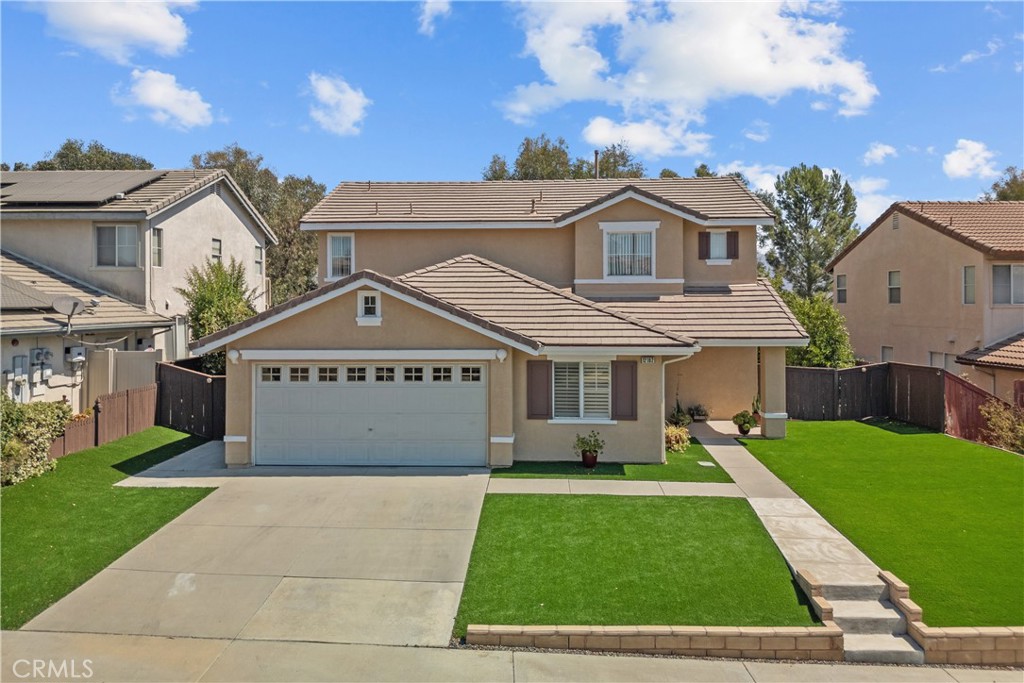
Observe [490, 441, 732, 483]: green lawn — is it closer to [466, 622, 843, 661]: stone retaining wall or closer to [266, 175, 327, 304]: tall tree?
[466, 622, 843, 661]: stone retaining wall

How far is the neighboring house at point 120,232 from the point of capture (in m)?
20.2

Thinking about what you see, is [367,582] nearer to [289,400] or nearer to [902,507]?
[289,400]

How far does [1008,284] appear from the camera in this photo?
19.9 m

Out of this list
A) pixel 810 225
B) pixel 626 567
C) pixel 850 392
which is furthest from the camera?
pixel 810 225

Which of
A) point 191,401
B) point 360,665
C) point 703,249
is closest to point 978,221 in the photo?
point 703,249

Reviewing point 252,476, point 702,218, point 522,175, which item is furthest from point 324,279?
point 522,175

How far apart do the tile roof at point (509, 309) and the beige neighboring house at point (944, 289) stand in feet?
39.6

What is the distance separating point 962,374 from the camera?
20328mm

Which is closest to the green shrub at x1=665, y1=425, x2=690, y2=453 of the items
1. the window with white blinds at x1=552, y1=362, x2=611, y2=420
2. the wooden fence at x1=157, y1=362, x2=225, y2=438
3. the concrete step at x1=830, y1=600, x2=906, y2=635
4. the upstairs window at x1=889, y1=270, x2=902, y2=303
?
the window with white blinds at x1=552, y1=362, x2=611, y2=420

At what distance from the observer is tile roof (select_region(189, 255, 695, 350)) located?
13023mm

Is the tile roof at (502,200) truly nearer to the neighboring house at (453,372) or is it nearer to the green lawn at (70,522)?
the neighboring house at (453,372)

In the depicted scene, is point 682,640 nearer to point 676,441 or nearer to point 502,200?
point 676,441

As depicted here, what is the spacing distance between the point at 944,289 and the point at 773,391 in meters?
10.9

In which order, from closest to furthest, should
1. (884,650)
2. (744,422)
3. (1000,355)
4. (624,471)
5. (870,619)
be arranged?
1. (884,650)
2. (870,619)
3. (624,471)
4. (744,422)
5. (1000,355)
